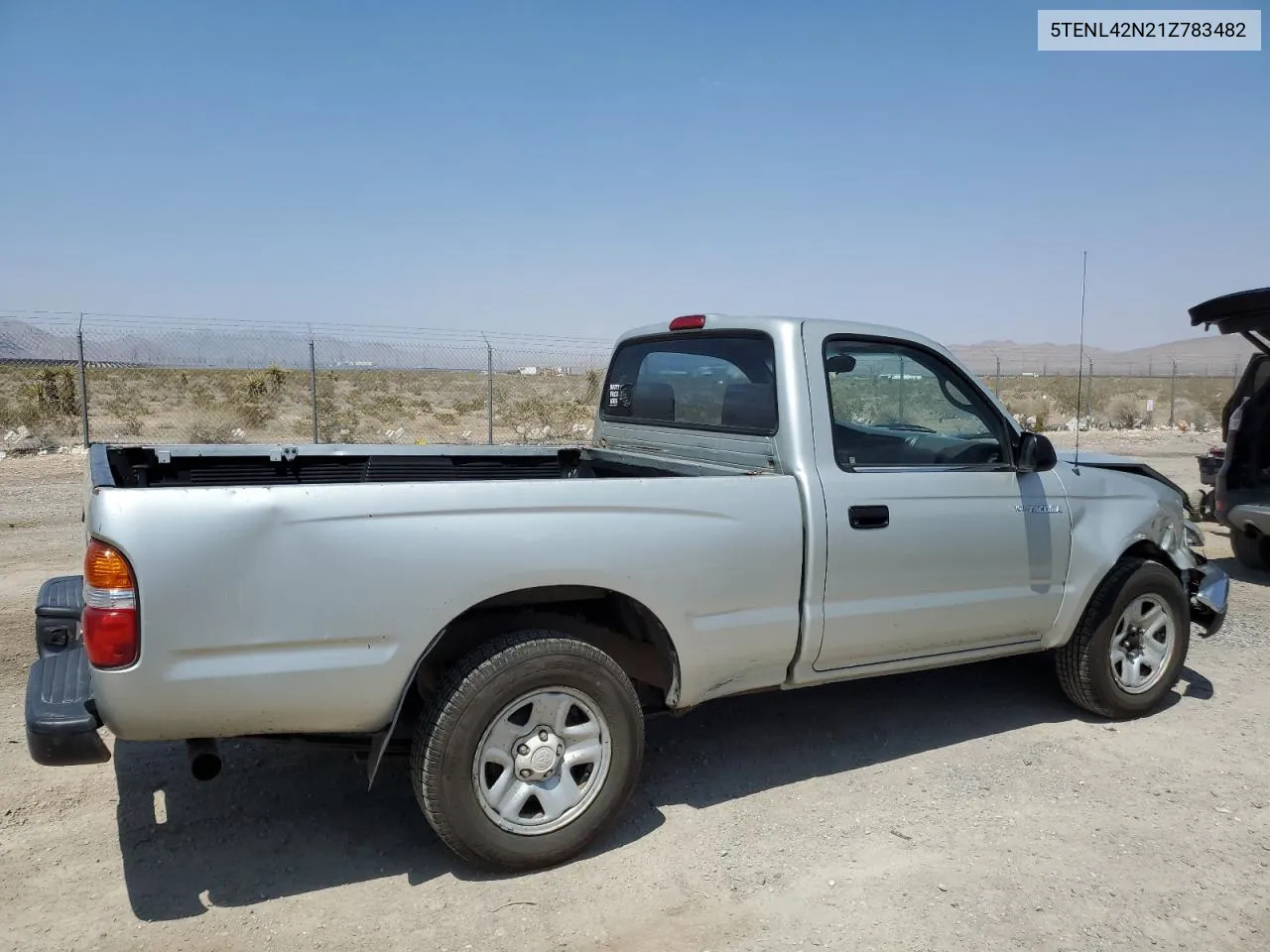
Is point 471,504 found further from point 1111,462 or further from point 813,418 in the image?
point 1111,462

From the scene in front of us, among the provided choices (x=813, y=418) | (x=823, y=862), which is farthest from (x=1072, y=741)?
(x=813, y=418)

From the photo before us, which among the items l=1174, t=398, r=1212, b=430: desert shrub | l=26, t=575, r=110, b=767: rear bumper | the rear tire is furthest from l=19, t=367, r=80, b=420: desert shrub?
l=1174, t=398, r=1212, b=430: desert shrub

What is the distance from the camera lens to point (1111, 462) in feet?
16.3

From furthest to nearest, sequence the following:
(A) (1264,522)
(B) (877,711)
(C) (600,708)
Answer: (A) (1264,522)
(B) (877,711)
(C) (600,708)

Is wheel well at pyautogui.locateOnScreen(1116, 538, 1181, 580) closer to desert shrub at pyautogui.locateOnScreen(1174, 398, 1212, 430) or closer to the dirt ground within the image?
the dirt ground

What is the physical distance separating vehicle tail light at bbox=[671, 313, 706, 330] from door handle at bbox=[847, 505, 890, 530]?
121 centimetres

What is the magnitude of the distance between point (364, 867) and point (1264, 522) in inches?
289

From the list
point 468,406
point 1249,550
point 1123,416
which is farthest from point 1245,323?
point 468,406

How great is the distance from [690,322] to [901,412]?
1.15 metres

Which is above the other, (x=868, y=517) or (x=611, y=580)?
(x=868, y=517)

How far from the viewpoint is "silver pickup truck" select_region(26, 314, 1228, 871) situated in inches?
110

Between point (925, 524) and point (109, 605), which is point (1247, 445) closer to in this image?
point (925, 524)

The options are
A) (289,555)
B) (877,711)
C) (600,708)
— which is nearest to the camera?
(289,555)

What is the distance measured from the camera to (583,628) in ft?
11.4
